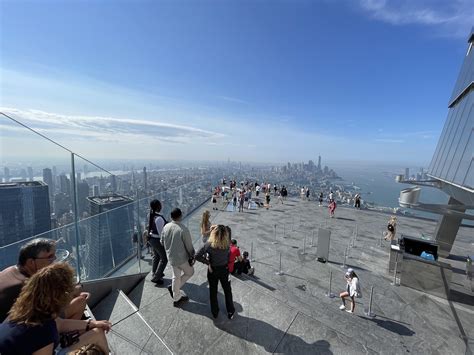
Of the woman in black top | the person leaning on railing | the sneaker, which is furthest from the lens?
the sneaker

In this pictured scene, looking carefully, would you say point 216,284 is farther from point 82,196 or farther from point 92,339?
point 82,196

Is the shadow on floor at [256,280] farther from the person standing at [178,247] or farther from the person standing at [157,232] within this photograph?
the person standing at [178,247]

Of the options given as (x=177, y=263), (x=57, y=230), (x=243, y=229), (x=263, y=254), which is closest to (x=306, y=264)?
(x=263, y=254)

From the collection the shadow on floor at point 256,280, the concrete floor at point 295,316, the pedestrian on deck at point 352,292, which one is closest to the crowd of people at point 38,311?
the concrete floor at point 295,316

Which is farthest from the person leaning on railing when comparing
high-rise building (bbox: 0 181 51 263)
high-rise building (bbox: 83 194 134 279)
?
high-rise building (bbox: 83 194 134 279)

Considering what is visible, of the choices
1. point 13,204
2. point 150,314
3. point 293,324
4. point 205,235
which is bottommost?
point 150,314

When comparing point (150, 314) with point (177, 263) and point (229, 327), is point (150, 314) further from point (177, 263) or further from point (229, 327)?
point (229, 327)

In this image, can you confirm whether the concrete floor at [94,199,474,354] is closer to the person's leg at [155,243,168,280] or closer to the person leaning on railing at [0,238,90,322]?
the person's leg at [155,243,168,280]

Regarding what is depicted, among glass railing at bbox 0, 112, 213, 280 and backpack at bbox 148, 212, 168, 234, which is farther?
backpack at bbox 148, 212, 168, 234
